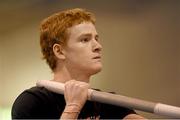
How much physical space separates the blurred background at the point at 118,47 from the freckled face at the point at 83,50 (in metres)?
0.66

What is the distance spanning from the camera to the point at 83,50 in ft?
3.29

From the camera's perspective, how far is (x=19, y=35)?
171 centimetres

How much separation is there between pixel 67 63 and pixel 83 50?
0.06 metres

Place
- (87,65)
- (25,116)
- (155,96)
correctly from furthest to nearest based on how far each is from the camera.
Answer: (155,96) → (87,65) → (25,116)

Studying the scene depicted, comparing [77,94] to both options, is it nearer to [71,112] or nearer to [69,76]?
[71,112]

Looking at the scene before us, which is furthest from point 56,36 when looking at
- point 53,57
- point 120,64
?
point 120,64

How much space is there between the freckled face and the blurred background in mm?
656

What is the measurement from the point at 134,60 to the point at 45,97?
787 millimetres

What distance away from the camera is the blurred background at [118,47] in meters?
1.63

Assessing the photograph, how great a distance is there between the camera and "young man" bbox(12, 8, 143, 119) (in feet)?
3.04

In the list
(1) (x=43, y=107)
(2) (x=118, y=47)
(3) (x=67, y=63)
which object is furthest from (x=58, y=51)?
(2) (x=118, y=47)

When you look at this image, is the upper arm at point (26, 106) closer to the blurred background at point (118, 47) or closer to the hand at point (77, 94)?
the hand at point (77, 94)

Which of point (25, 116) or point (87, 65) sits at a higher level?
point (87, 65)

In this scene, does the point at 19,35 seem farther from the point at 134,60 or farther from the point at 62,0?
the point at 134,60
